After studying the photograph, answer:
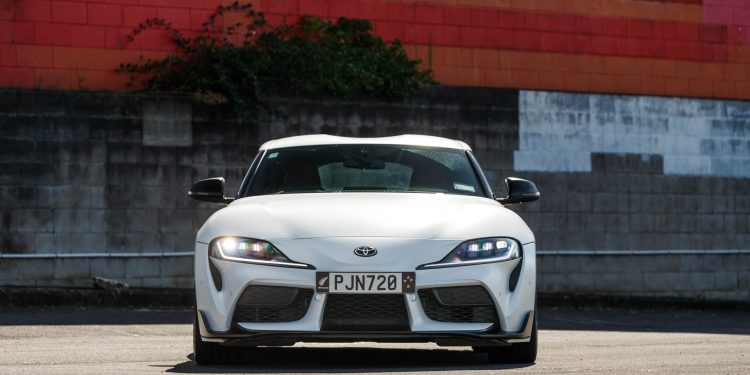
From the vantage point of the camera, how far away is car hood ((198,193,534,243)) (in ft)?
27.3

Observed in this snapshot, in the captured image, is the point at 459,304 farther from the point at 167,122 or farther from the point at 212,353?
the point at 167,122

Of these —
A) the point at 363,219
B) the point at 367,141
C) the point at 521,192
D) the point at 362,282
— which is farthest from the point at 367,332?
the point at 367,141

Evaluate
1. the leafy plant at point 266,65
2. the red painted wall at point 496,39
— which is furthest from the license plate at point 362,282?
the red painted wall at point 496,39

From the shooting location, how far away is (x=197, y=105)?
17.7m

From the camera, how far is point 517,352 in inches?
348

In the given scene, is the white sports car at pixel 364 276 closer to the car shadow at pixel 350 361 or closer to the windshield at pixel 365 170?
the car shadow at pixel 350 361

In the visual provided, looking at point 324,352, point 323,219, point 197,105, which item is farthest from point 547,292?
point 323,219

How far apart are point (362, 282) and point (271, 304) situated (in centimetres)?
51

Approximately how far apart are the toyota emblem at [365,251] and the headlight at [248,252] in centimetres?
26

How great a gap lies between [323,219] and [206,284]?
723mm

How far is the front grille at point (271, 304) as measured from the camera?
26.8 feet

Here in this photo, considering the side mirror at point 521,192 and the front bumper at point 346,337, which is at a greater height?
the side mirror at point 521,192

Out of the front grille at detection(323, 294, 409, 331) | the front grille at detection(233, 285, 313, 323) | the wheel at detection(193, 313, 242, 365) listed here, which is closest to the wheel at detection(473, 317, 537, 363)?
the front grille at detection(323, 294, 409, 331)

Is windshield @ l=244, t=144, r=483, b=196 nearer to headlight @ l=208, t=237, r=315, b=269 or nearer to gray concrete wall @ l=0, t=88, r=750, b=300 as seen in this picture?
headlight @ l=208, t=237, r=315, b=269
